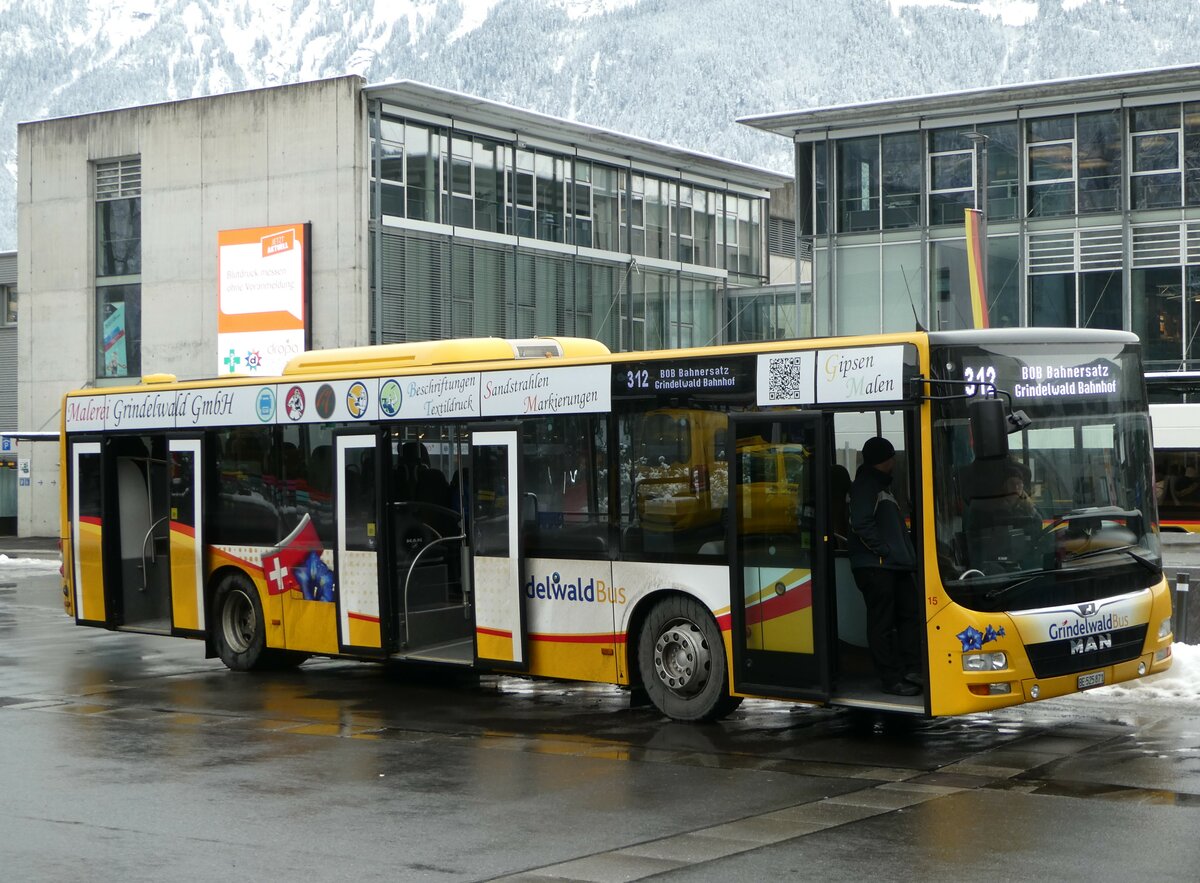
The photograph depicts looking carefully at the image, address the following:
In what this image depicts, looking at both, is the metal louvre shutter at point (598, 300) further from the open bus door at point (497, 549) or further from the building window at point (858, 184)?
the open bus door at point (497, 549)

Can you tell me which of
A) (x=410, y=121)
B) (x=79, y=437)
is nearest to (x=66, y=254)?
(x=410, y=121)

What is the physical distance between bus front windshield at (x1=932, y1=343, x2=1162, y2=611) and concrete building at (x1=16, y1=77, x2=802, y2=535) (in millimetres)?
34690

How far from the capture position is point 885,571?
10531 millimetres

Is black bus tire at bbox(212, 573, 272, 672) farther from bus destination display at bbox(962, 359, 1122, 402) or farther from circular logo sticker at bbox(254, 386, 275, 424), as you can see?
bus destination display at bbox(962, 359, 1122, 402)

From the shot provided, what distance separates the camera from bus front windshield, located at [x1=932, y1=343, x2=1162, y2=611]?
403 inches

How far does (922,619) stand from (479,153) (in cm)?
3876

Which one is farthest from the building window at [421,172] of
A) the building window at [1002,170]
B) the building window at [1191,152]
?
the building window at [1191,152]

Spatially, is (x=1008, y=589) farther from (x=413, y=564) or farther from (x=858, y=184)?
(x=858, y=184)

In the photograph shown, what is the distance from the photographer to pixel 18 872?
7418 millimetres

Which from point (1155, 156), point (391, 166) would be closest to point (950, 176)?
point (1155, 156)

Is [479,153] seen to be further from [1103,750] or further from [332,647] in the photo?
[1103,750]

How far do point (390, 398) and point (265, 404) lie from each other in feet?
5.65

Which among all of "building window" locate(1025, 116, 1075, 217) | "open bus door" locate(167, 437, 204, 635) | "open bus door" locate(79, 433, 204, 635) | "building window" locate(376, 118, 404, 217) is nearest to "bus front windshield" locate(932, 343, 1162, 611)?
"open bus door" locate(167, 437, 204, 635)

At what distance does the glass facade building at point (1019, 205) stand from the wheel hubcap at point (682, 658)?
3004 centimetres
